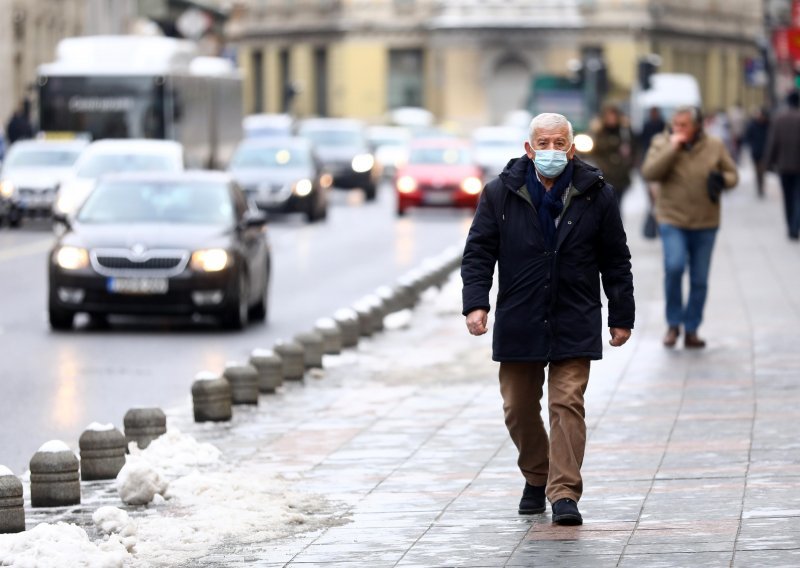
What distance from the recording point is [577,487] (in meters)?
8.60

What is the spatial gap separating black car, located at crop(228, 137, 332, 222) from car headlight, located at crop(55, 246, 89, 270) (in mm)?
19324

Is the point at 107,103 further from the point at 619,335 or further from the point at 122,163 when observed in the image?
the point at 619,335

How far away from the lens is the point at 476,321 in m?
8.73

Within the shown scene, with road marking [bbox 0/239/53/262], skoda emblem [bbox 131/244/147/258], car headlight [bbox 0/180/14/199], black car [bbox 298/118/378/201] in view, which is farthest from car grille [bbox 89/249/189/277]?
black car [bbox 298/118/378/201]

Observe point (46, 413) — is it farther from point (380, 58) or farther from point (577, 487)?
point (380, 58)

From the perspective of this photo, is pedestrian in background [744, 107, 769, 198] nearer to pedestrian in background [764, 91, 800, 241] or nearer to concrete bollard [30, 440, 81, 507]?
pedestrian in background [764, 91, 800, 241]

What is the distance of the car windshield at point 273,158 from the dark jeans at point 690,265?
80.4 ft

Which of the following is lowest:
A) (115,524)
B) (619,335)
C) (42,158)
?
(42,158)

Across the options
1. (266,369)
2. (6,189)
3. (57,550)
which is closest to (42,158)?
(6,189)

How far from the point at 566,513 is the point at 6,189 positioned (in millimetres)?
27953

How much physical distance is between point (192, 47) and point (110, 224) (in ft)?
77.9

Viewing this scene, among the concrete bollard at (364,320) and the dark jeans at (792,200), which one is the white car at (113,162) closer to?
the dark jeans at (792,200)

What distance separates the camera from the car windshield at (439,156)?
42500mm

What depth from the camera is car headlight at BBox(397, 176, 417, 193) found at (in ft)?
134
